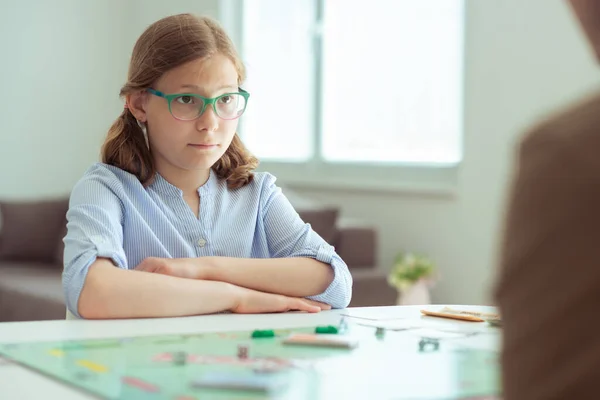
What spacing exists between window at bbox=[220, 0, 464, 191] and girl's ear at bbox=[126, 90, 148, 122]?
2771 mm

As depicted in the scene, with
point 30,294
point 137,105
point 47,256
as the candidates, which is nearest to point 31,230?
point 47,256

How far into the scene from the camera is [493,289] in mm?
491

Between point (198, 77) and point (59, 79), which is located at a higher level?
point (59, 79)

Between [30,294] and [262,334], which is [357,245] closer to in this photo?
[30,294]

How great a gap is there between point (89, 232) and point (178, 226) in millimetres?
243

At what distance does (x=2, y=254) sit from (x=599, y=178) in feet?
15.6

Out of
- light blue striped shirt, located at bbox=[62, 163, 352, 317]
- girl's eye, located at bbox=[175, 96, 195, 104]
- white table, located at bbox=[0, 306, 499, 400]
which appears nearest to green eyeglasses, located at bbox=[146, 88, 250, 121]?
girl's eye, located at bbox=[175, 96, 195, 104]

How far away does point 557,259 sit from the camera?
441 millimetres

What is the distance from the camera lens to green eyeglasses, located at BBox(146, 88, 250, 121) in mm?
1710

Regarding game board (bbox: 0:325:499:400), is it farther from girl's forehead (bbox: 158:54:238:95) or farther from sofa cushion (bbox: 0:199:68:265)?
sofa cushion (bbox: 0:199:68:265)

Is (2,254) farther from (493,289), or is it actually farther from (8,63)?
(493,289)

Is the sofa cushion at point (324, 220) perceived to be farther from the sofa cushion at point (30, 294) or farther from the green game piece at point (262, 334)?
the green game piece at point (262, 334)

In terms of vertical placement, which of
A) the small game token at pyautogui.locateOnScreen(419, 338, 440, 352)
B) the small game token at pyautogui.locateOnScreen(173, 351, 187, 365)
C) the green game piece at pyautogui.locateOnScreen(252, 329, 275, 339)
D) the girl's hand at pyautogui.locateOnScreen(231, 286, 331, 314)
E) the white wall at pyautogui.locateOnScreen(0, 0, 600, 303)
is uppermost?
the white wall at pyautogui.locateOnScreen(0, 0, 600, 303)

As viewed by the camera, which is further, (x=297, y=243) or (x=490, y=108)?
(x=490, y=108)
